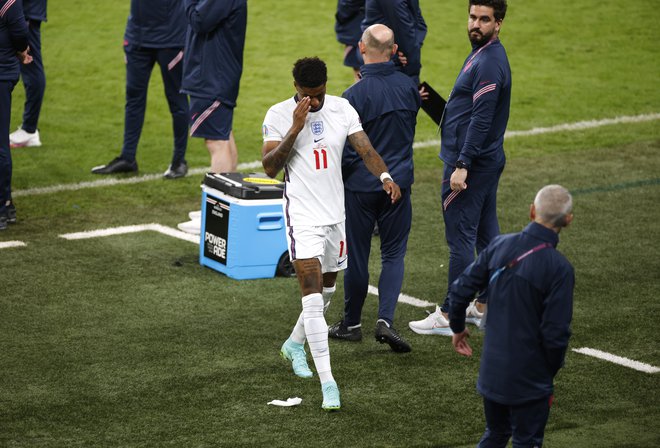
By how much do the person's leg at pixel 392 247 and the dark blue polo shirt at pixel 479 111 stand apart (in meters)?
0.50

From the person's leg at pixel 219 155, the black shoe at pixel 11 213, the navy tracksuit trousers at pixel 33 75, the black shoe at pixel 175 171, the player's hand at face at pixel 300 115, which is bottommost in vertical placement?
the black shoe at pixel 11 213

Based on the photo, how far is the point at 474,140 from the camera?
26.4 feet

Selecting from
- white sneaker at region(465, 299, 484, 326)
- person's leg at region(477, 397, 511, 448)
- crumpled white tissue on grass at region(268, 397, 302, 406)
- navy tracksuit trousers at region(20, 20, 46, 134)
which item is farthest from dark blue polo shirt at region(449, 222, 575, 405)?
navy tracksuit trousers at region(20, 20, 46, 134)

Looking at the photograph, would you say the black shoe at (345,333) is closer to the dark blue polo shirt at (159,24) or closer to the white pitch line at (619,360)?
the white pitch line at (619,360)

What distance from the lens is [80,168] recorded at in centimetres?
1290

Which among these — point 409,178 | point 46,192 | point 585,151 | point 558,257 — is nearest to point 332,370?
point 409,178

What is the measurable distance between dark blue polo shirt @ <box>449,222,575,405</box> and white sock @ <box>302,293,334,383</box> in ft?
5.47

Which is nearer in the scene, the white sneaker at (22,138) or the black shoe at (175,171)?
the black shoe at (175,171)

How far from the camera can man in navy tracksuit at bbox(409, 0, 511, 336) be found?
8.05 m

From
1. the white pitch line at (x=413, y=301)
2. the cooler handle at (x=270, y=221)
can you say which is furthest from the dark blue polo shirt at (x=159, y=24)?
the white pitch line at (x=413, y=301)

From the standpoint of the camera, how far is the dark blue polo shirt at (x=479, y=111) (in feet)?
26.4

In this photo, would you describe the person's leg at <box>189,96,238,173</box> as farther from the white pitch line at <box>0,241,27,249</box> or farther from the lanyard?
the lanyard

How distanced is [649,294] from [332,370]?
2887mm

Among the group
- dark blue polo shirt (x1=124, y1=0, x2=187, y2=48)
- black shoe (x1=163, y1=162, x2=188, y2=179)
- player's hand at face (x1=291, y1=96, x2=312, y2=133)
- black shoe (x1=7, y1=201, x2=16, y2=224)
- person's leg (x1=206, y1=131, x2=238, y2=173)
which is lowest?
black shoe (x1=7, y1=201, x2=16, y2=224)
